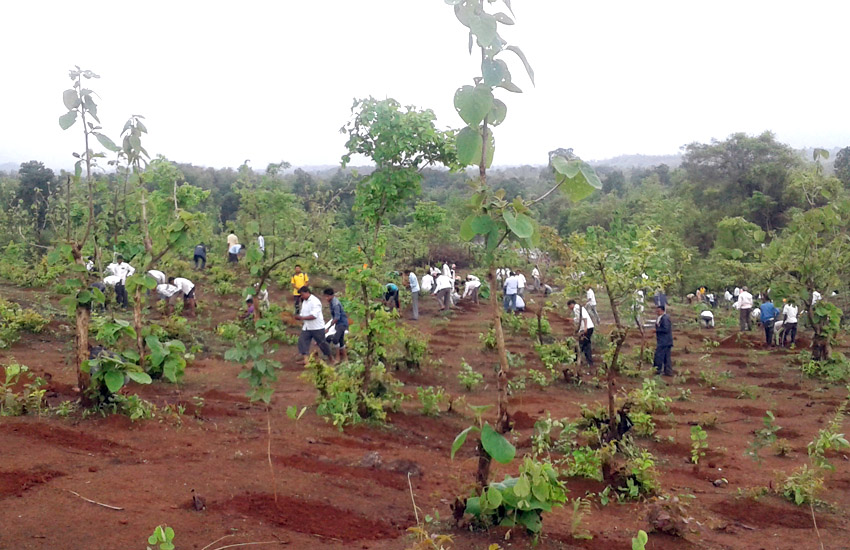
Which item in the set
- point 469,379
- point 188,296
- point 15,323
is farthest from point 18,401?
point 188,296

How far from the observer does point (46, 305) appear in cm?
1328

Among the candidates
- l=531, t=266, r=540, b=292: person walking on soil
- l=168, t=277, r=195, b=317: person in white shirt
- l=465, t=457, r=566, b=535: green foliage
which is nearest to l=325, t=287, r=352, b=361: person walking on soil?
l=168, t=277, r=195, b=317: person in white shirt

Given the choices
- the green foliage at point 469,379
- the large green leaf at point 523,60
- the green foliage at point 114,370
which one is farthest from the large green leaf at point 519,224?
the green foliage at point 469,379

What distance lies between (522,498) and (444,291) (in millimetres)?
15107

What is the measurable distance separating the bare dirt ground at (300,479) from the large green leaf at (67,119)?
2353 millimetres

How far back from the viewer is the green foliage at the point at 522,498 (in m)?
3.82

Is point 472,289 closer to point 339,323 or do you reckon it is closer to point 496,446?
point 339,323

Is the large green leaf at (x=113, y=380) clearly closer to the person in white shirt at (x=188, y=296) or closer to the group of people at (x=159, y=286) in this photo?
the group of people at (x=159, y=286)

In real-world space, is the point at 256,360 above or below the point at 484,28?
below

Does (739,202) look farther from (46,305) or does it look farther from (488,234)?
(488,234)

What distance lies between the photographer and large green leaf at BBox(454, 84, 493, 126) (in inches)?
143

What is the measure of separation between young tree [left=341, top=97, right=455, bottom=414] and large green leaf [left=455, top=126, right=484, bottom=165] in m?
4.15

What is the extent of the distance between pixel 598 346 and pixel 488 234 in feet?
38.1

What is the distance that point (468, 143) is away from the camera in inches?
151
